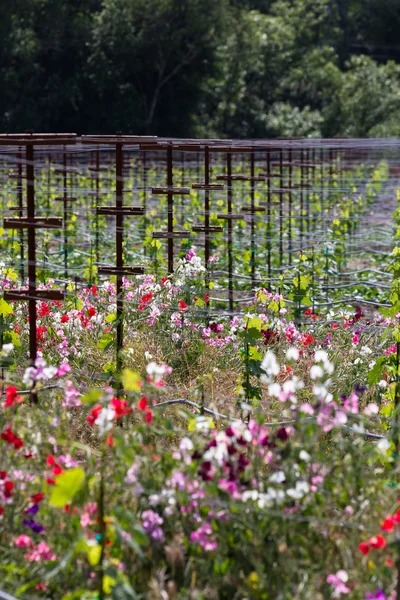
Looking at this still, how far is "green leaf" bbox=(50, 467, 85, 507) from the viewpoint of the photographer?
372cm

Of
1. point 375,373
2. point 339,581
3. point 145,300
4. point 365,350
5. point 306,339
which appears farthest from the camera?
point 145,300

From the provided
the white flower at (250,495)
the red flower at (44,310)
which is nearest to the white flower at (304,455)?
the white flower at (250,495)

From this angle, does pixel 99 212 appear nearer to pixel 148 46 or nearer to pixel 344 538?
pixel 344 538

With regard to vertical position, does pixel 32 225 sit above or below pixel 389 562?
above

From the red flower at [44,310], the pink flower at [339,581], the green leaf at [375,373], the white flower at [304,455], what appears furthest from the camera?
the red flower at [44,310]

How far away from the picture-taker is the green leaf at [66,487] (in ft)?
12.2

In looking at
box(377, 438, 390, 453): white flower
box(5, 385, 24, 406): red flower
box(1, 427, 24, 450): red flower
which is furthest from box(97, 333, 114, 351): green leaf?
box(377, 438, 390, 453): white flower

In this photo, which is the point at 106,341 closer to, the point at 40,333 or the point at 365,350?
the point at 40,333

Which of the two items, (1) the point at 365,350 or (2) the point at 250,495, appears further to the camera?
(1) the point at 365,350

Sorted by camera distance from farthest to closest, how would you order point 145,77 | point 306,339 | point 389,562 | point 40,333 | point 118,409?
1. point 145,77
2. point 40,333
3. point 306,339
4. point 118,409
5. point 389,562

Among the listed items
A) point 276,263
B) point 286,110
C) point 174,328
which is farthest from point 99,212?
point 286,110

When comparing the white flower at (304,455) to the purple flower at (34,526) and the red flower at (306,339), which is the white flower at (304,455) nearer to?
the purple flower at (34,526)

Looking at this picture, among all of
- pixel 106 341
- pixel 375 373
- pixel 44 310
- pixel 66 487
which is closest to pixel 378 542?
pixel 66 487

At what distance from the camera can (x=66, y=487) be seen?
3.72 m
